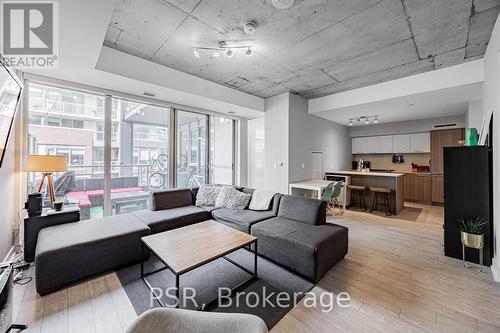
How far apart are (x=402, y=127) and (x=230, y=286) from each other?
7106 mm

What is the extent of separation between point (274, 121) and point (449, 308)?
4141mm

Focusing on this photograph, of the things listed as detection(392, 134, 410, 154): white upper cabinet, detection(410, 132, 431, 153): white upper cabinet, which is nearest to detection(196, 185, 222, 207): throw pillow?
detection(392, 134, 410, 154): white upper cabinet

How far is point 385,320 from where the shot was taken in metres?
1.71

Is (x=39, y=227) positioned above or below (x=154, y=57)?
below

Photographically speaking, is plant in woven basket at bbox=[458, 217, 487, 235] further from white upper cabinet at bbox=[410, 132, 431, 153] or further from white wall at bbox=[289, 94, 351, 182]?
white upper cabinet at bbox=[410, 132, 431, 153]

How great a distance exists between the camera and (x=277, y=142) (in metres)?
4.96

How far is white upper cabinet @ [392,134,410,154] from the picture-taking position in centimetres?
648

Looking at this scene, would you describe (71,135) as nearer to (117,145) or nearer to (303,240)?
(117,145)

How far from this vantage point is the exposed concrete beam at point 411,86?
3.19m

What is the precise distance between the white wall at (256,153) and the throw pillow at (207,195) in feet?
5.52

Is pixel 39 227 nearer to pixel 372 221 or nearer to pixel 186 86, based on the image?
pixel 186 86

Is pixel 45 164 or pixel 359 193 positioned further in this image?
pixel 359 193

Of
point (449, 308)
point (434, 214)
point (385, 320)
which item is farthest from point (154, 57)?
point (434, 214)

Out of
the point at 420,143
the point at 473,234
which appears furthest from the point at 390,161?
the point at 473,234
